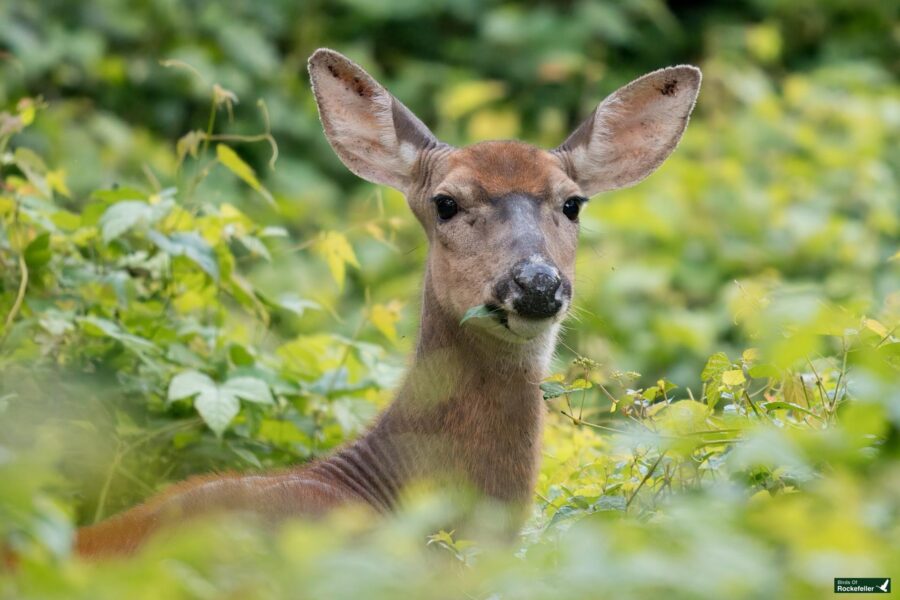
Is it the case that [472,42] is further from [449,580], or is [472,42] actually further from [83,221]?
[449,580]

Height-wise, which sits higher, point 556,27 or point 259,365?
point 556,27

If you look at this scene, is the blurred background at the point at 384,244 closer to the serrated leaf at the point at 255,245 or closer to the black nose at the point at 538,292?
the serrated leaf at the point at 255,245

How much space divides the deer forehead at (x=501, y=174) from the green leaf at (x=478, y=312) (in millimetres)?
500

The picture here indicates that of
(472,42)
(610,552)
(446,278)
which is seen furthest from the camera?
(472,42)

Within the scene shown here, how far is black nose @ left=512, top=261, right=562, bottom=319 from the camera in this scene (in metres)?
4.50

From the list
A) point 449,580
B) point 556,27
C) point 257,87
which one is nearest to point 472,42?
point 556,27

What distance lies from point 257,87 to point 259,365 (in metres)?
5.96

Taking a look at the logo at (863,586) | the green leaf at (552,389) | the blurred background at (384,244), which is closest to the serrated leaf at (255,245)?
the blurred background at (384,244)

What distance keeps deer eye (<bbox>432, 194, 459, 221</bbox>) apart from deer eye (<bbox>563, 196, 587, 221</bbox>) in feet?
1.30

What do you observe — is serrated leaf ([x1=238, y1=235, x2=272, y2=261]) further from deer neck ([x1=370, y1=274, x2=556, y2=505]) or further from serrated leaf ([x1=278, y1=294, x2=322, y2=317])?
deer neck ([x1=370, y1=274, x2=556, y2=505])

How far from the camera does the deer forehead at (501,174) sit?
5.01 metres

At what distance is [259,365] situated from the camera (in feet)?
17.9

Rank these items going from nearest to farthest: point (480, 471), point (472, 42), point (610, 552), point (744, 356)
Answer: point (610, 552)
point (744, 356)
point (480, 471)
point (472, 42)

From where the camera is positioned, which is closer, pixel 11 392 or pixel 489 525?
pixel 489 525
